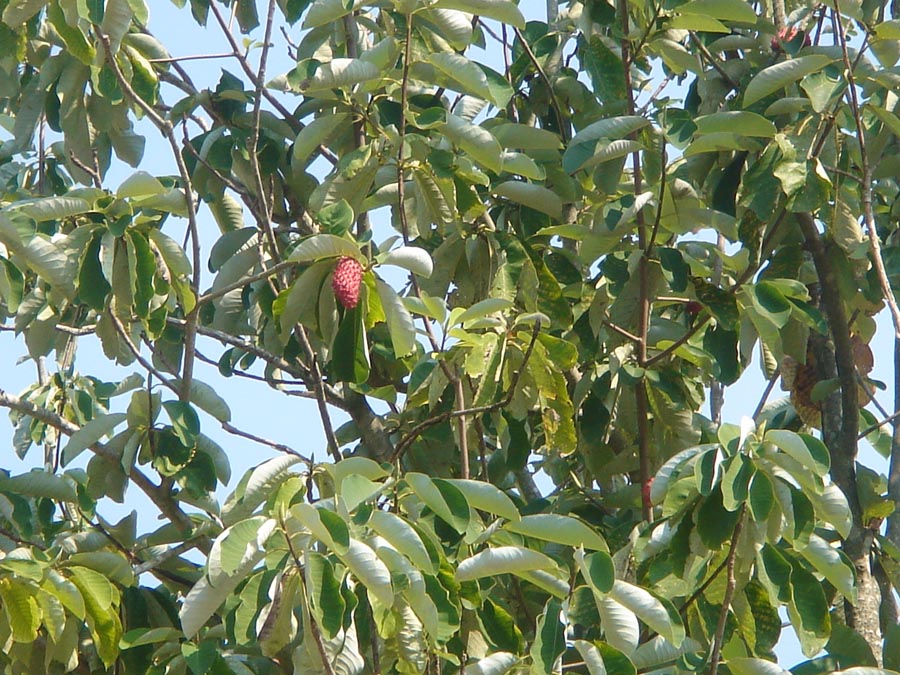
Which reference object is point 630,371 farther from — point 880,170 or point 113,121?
point 113,121

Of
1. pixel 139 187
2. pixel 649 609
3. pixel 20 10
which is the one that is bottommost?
pixel 649 609

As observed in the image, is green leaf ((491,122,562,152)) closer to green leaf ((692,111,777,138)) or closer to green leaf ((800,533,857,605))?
green leaf ((692,111,777,138))

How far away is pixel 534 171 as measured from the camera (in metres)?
2.78

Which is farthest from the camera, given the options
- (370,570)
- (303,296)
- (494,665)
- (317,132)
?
(317,132)

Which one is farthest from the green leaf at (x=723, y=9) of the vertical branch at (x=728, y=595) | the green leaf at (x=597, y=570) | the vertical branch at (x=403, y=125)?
the green leaf at (x=597, y=570)

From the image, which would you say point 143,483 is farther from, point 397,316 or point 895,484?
point 895,484

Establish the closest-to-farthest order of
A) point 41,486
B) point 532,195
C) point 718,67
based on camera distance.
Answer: point 41,486 < point 532,195 < point 718,67

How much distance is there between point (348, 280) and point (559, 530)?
23.0 inches

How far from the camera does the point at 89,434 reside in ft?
8.81

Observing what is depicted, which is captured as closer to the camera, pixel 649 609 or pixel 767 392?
pixel 649 609

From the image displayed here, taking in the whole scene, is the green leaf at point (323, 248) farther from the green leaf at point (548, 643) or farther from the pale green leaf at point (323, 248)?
the green leaf at point (548, 643)

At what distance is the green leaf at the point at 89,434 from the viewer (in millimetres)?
2680

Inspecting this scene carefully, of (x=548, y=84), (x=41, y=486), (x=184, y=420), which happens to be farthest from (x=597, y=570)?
(x=548, y=84)

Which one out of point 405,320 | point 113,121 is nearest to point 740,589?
point 405,320
